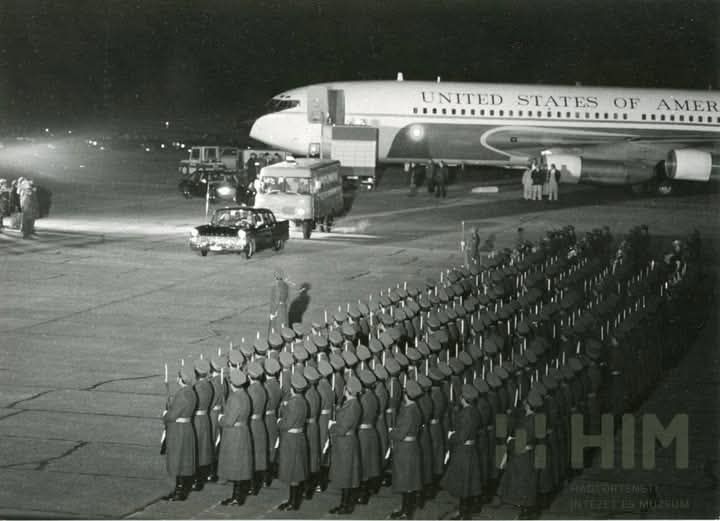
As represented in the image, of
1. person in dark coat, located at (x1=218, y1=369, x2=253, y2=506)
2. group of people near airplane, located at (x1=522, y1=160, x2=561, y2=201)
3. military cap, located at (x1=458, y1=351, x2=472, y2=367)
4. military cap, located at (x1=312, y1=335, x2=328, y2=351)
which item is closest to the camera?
person in dark coat, located at (x1=218, y1=369, x2=253, y2=506)

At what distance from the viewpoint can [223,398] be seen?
44.3 ft

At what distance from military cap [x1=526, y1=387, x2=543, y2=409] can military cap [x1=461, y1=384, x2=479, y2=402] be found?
1.81 feet

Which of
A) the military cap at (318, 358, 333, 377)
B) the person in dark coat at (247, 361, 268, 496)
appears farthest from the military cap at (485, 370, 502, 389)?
the person in dark coat at (247, 361, 268, 496)

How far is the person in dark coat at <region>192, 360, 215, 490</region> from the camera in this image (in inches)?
512

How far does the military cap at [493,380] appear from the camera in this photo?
44.0 feet

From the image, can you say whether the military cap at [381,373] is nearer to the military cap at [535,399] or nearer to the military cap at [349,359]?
the military cap at [349,359]

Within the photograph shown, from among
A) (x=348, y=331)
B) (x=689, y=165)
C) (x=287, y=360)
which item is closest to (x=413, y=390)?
(x=287, y=360)

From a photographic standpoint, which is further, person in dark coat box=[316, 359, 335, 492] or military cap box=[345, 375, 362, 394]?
person in dark coat box=[316, 359, 335, 492]

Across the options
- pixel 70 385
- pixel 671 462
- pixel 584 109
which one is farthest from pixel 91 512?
pixel 584 109

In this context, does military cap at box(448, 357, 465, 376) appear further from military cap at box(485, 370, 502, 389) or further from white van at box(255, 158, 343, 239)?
white van at box(255, 158, 343, 239)

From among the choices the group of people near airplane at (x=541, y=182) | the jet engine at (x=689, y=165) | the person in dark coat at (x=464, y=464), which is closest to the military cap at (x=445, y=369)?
the person in dark coat at (x=464, y=464)

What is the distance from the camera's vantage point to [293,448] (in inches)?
496

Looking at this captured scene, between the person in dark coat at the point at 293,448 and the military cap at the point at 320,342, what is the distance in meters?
2.63

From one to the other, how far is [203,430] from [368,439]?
176cm
